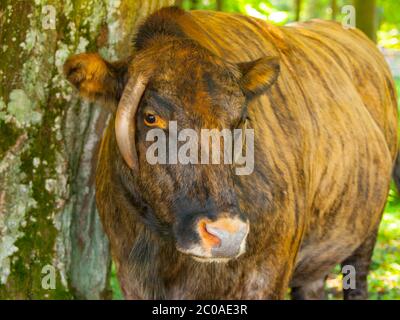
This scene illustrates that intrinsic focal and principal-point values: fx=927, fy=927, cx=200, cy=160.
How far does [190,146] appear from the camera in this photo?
5.19 m

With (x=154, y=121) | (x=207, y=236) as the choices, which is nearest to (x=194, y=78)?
(x=154, y=121)

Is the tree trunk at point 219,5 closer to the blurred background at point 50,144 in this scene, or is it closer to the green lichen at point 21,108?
the blurred background at point 50,144

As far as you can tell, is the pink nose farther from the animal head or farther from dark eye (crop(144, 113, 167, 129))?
dark eye (crop(144, 113, 167, 129))

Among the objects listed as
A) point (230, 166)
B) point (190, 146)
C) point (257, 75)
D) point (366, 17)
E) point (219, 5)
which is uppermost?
point (257, 75)

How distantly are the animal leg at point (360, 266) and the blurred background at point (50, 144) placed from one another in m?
2.40

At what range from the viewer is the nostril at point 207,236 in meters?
4.98

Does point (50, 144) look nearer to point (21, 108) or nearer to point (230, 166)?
point (21, 108)

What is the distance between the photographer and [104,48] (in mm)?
6961

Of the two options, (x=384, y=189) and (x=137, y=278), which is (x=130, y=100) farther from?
(x=384, y=189)

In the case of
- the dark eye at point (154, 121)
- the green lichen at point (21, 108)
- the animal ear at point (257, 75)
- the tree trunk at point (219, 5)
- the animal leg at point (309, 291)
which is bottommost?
the animal leg at point (309, 291)

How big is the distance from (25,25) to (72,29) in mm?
343

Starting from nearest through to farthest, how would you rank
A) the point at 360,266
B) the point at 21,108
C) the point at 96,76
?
the point at 96,76 → the point at 21,108 → the point at 360,266

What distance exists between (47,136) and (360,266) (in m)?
3.24

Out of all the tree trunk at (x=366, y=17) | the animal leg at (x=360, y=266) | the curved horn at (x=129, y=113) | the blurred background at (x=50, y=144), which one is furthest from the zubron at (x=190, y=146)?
the tree trunk at (x=366, y=17)
